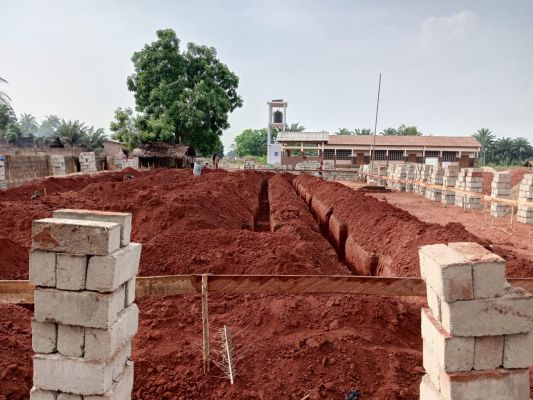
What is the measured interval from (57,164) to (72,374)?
2212 centimetres

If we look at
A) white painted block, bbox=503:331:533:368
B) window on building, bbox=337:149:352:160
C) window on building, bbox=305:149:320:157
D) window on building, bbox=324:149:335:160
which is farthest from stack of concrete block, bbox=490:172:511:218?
window on building, bbox=305:149:320:157

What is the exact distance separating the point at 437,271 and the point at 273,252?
3.99 m

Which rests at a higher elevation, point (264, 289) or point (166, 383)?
point (264, 289)

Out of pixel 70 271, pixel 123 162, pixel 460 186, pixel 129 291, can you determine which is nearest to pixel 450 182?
pixel 460 186

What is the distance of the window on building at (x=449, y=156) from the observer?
3903 centimetres

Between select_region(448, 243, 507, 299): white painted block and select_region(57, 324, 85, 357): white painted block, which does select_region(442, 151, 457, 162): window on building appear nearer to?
select_region(448, 243, 507, 299): white painted block

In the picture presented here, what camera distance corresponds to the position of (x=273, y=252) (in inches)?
247

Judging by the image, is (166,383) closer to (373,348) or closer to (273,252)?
(373,348)

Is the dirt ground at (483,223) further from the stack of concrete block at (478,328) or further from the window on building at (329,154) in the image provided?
the window on building at (329,154)

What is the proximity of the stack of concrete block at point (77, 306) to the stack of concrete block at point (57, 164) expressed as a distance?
21.8 m

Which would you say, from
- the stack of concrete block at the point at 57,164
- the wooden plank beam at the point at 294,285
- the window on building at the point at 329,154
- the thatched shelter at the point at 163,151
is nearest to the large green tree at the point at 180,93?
the thatched shelter at the point at 163,151

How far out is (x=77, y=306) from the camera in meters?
2.68

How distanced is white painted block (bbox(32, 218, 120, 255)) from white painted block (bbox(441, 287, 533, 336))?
223cm

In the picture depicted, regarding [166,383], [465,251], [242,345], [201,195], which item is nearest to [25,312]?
[166,383]
